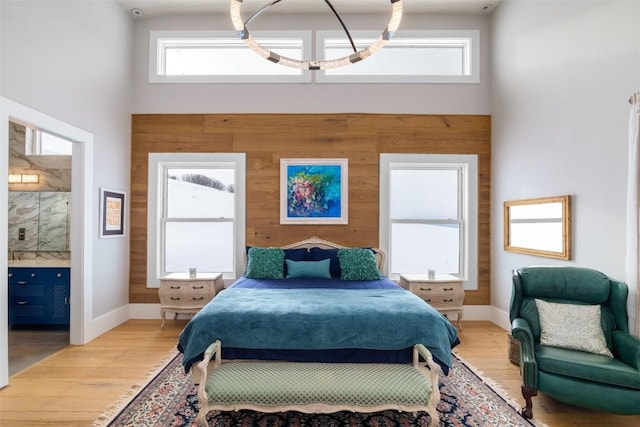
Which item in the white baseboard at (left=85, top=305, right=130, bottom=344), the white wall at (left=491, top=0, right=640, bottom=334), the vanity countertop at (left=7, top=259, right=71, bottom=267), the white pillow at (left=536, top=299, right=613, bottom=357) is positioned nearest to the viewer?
the white pillow at (left=536, top=299, right=613, bottom=357)

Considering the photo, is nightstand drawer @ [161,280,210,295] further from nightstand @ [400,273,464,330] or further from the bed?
nightstand @ [400,273,464,330]

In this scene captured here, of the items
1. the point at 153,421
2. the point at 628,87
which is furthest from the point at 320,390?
the point at 628,87

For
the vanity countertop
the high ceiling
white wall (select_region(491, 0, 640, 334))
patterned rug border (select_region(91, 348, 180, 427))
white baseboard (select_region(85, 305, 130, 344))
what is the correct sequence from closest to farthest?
1. patterned rug border (select_region(91, 348, 180, 427))
2. white wall (select_region(491, 0, 640, 334))
3. white baseboard (select_region(85, 305, 130, 344))
4. the vanity countertop
5. the high ceiling

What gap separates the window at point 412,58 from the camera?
470 centimetres

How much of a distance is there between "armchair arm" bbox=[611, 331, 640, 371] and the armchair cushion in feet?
0.14

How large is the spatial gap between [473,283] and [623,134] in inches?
103

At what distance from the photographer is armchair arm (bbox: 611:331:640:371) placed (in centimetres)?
224

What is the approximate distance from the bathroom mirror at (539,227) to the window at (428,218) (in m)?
0.65

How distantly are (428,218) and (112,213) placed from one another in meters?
4.34

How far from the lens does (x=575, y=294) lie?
8.97 feet

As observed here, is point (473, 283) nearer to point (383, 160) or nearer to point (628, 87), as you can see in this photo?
point (383, 160)

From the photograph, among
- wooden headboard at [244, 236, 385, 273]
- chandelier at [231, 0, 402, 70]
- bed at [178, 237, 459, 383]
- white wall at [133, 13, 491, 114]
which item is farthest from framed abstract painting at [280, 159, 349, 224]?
bed at [178, 237, 459, 383]

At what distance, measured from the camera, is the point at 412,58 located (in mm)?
4797

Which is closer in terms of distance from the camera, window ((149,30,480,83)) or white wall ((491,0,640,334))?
white wall ((491,0,640,334))
